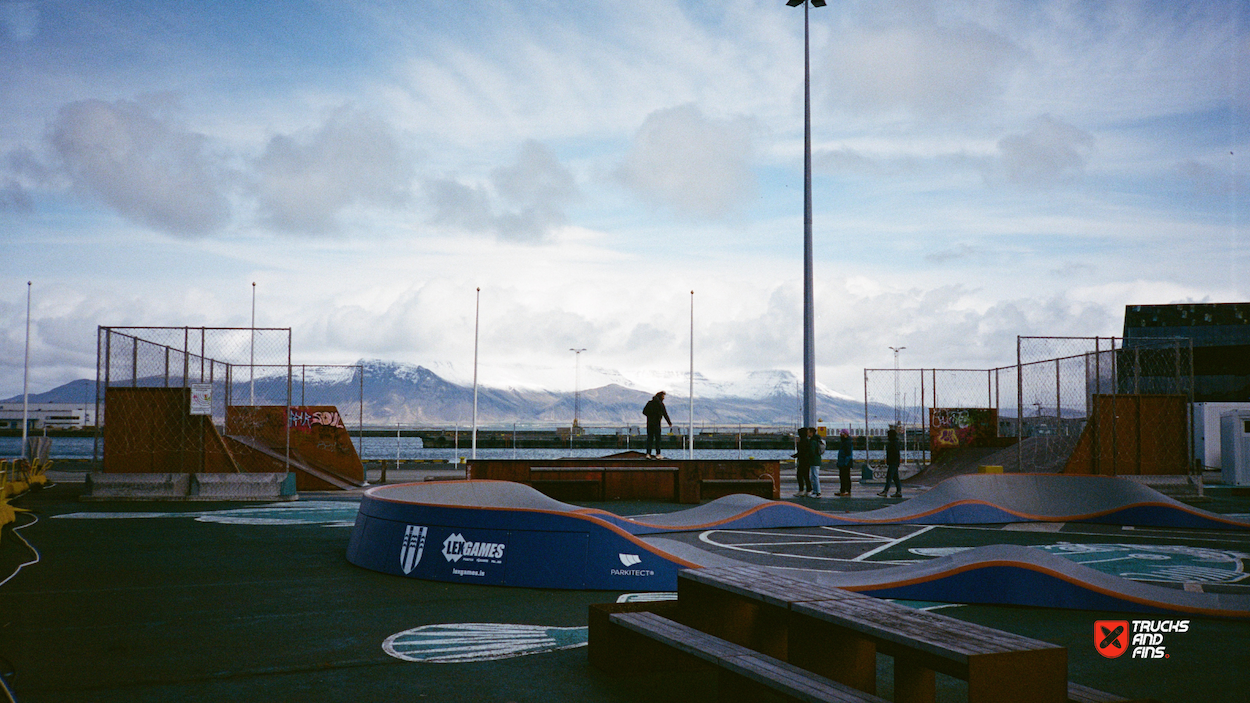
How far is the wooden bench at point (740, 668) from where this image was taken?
4007 mm

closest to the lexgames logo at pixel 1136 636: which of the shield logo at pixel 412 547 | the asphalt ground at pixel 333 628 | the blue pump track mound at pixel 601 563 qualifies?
the asphalt ground at pixel 333 628

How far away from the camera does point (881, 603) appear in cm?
480

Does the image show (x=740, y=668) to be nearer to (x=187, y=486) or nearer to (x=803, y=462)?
(x=803, y=462)

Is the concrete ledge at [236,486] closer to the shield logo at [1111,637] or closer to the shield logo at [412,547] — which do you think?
the shield logo at [412,547]

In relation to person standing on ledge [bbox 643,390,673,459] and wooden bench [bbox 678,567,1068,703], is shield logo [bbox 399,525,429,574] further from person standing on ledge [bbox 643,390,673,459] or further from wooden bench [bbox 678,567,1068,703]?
person standing on ledge [bbox 643,390,673,459]

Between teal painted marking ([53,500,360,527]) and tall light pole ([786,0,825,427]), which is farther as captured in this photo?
tall light pole ([786,0,825,427])

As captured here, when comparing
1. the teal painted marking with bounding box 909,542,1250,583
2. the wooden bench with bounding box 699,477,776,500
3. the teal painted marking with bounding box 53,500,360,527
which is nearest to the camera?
the teal painted marking with bounding box 909,542,1250,583

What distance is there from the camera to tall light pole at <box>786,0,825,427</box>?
22.5 metres

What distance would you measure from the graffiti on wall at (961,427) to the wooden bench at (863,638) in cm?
2909

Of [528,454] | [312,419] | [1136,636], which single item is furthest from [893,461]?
[528,454]

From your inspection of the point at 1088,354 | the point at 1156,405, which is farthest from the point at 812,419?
the point at 1156,405

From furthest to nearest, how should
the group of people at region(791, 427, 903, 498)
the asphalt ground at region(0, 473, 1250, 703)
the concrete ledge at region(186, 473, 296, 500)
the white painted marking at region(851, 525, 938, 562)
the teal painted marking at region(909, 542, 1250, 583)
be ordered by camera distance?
the group of people at region(791, 427, 903, 498), the concrete ledge at region(186, 473, 296, 500), the white painted marking at region(851, 525, 938, 562), the teal painted marking at region(909, 542, 1250, 583), the asphalt ground at region(0, 473, 1250, 703)

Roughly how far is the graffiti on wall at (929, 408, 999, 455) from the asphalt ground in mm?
19911

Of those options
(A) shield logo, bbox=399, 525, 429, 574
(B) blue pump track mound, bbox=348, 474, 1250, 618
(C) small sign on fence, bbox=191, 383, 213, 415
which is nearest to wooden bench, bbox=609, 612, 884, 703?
(B) blue pump track mound, bbox=348, 474, 1250, 618
